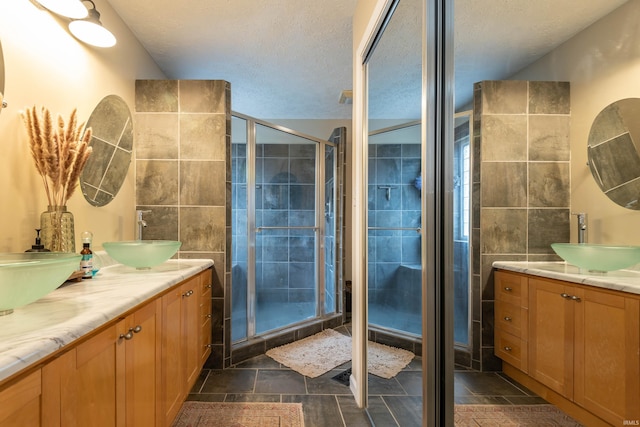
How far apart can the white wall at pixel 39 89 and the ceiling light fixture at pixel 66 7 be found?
0.05 metres

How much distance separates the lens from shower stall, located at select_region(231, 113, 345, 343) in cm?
302

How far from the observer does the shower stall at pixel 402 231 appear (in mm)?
913

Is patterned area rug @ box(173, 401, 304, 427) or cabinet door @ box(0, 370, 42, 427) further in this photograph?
patterned area rug @ box(173, 401, 304, 427)

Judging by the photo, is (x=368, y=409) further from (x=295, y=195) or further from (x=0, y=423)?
(x=295, y=195)

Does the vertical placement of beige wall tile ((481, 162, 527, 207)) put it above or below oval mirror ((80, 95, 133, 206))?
below

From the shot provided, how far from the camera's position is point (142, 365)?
51.9 inches

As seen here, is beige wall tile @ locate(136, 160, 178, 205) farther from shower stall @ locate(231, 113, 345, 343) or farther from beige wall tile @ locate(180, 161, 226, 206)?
shower stall @ locate(231, 113, 345, 343)

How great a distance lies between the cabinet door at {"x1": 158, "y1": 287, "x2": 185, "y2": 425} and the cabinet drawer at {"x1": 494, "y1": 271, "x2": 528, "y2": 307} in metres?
1.39

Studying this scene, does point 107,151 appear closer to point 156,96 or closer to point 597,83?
point 156,96

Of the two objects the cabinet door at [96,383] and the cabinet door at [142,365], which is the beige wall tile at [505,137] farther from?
the cabinet door at [142,365]

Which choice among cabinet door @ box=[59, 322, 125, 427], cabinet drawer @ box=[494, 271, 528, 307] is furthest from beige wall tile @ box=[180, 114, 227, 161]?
cabinet drawer @ box=[494, 271, 528, 307]

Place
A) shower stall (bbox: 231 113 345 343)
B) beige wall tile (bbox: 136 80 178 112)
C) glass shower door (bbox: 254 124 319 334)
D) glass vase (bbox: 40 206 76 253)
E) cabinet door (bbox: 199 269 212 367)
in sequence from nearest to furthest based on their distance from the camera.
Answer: glass vase (bbox: 40 206 76 253), cabinet door (bbox: 199 269 212 367), beige wall tile (bbox: 136 80 178 112), shower stall (bbox: 231 113 345 343), glass shower door (bbox: 254 124 319 334)

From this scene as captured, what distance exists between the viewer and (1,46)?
4.34 feet

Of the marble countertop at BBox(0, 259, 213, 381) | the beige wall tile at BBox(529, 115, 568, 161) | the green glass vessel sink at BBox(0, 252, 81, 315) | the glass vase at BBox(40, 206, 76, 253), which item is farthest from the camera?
the glass vase at BBox(40, 206, 76, 253)
